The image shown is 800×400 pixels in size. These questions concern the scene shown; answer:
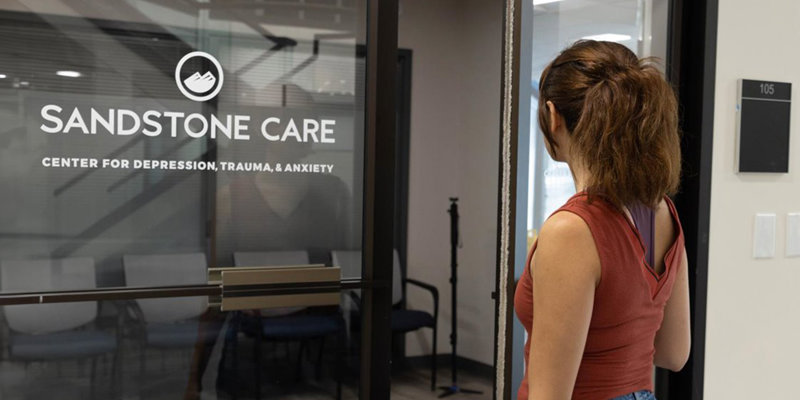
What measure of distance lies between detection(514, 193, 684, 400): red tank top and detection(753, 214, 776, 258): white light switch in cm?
137

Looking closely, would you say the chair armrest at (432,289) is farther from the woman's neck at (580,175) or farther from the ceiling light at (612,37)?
the woman's neck at (580,175)

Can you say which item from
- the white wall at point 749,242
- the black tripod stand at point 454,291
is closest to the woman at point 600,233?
the white wall at point 749,242

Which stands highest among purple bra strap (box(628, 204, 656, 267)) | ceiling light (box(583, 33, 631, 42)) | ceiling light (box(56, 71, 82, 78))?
ceiling light (box(583, 33, 631, 42))

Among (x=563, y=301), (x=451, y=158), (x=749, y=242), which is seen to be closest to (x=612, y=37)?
(x=749, y=242)

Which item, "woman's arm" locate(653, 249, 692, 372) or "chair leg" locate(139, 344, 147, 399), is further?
"chair leg" locate(139, 344, 147, 399)

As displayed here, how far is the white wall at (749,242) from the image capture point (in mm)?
2273

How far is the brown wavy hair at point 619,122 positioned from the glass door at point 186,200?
0.89 m

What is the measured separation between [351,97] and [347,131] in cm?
9

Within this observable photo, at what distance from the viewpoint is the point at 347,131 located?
1878 mm

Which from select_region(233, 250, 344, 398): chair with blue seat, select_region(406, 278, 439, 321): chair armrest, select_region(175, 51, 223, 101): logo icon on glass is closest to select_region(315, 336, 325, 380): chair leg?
select_region(233, 250, 344, 398): chair with blue seat

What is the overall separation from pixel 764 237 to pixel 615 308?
1.54m

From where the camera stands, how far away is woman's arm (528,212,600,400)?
100 centimetres

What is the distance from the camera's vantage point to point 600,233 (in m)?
1.01

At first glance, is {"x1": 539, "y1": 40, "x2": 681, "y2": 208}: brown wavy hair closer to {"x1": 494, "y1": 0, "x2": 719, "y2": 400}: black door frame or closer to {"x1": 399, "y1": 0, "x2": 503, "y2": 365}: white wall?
{"x1": 494, "y1": 0, "x2": 719, "y2": 400}: black door frame
